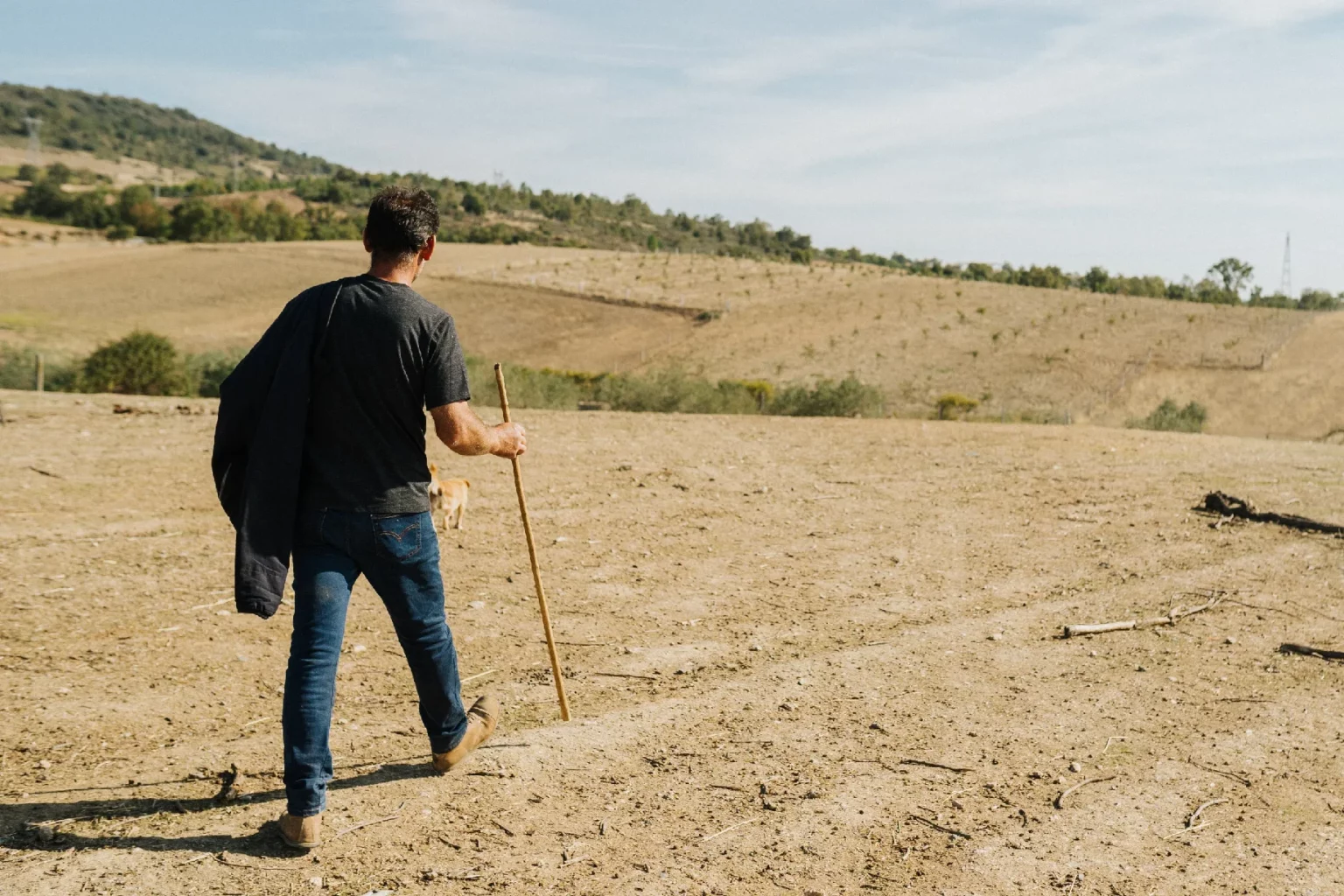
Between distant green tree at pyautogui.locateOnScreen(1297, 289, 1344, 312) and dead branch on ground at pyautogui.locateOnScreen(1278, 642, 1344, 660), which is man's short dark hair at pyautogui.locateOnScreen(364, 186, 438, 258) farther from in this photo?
distant green tree at pyautogui.locateOnScreen(1297, 289, 1344, 312)

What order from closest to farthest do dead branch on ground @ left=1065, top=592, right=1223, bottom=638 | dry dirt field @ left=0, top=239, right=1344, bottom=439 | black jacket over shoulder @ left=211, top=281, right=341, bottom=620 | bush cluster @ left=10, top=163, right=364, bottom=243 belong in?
black jacket over shoulder @ left=211, top=281, right=341, bottom=620 → dead branch on ground @ left=1065, top=592, right=1223, bottom=638 → dry dirt field @ left=0, top=239, right=1344, bottom=439 → bush cluster @ left=10, top=163, right=364, bottom=243

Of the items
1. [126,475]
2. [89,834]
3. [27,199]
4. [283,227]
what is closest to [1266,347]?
[126,475]

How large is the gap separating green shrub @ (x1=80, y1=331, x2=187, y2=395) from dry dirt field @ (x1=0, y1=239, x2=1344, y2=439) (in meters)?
15.5

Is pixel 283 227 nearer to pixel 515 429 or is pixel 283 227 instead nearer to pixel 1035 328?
pixel 1035 328

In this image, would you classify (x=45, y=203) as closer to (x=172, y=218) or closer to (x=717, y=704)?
(x=172, y=218)

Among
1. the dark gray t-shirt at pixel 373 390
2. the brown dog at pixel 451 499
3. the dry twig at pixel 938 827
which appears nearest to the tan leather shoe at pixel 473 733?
the dark gray t-shirt at pixel 373 390

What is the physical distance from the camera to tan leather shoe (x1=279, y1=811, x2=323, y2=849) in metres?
3.55

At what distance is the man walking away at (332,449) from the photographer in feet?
11.5

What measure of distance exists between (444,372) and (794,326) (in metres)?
52.2

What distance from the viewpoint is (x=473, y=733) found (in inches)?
167

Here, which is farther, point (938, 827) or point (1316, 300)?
point (1316, 300)

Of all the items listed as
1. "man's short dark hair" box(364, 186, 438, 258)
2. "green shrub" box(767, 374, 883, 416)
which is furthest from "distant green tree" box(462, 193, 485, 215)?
"man's short dark hair" box(364, 186, 438, 258)

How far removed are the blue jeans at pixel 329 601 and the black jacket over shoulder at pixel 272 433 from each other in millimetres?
96

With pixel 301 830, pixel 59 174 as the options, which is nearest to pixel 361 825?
pixel 301 830
